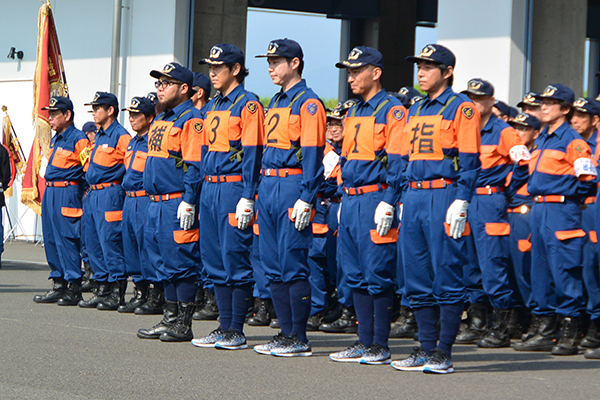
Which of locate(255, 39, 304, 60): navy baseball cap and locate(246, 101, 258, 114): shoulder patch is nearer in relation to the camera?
locate(255, 39, 304, 60): navy baseball cap

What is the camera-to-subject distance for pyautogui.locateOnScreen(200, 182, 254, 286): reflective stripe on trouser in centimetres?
704

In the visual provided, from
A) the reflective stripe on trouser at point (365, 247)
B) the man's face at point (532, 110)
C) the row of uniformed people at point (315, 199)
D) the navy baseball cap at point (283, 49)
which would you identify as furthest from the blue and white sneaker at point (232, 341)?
the man's face at point (532, 110)

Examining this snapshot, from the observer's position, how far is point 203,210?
7250mm

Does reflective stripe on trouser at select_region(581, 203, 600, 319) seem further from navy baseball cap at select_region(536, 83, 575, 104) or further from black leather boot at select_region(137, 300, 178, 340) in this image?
black leather boot at select_region(137, 300, 178, 340)

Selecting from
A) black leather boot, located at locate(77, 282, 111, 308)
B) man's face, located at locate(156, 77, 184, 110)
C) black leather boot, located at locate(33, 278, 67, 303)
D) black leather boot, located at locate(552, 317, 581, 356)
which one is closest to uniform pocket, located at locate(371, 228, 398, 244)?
black leather boot, located at locate(552, 317, 581, 356)

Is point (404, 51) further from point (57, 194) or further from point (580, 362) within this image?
point (580, 362)

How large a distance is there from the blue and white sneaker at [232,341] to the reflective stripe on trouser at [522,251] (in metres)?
2.72

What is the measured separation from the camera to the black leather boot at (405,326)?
832cm

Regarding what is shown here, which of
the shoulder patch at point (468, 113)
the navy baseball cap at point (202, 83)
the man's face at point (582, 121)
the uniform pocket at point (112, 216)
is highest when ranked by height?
the navy baseball cap at point (202, 83)

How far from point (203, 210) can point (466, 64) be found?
623cm

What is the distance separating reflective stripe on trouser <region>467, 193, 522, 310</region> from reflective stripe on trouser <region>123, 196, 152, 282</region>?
3.22 meters

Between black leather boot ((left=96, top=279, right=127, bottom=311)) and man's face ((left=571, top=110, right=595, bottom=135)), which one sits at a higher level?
man's face ((left=571, top=110, right=595, bottom=135))

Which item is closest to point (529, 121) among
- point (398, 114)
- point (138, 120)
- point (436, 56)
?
point (398, 114)

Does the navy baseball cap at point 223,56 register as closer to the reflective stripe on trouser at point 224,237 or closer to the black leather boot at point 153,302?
the reflective stripe on trouser at point 224,237
